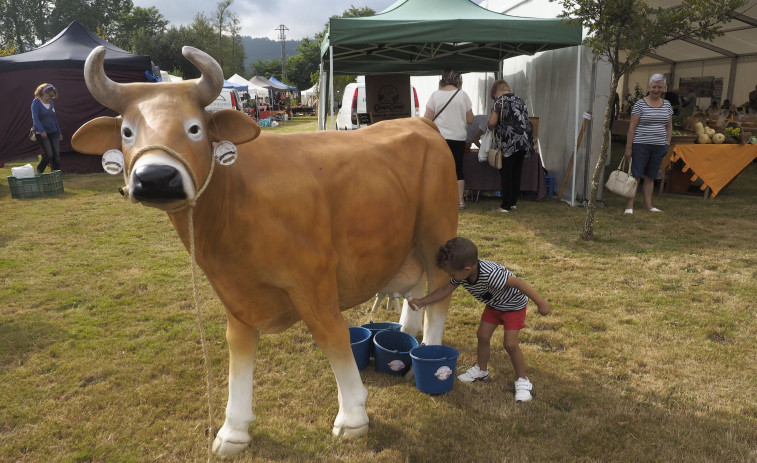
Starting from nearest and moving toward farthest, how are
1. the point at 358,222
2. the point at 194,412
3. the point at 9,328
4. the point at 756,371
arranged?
the point at 358,222 → the point at 194,412 → the point at 756,371 → the point at 9,328

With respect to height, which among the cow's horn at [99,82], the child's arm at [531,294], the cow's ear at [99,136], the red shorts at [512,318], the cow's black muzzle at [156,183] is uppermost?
the cow's horn at [99,82]

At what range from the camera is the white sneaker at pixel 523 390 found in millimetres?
3279

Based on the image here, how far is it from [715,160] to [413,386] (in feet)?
27.4

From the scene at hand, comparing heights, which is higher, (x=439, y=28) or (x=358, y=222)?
(x=439, y=28)

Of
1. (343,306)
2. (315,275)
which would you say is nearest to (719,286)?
(343,306)

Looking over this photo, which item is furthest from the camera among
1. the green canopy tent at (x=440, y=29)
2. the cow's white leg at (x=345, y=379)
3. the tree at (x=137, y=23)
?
the tree at (x=137, y=23)

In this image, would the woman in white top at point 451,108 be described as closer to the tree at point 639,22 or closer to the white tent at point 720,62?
the tree at point 639,22

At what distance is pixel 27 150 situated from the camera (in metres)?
15.8

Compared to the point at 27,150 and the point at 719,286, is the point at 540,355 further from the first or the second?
the point at 27,150

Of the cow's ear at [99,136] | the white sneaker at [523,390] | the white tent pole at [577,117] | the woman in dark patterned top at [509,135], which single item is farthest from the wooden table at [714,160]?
the cow's ear at [99,136]

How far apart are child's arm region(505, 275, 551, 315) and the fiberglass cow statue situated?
565 mm

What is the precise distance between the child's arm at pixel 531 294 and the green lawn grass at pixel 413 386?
0.62 metres

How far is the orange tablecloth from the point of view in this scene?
9.12 metres

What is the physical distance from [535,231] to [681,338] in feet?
10.6
